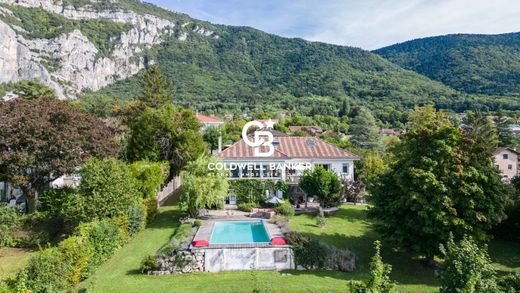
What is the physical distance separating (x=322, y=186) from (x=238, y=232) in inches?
329

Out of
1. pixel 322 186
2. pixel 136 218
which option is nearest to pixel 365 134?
pixel 322 186

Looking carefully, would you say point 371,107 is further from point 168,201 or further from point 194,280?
point 194,280

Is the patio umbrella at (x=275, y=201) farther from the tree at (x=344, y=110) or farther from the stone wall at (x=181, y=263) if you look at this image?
the tree at (x=344, y=110)

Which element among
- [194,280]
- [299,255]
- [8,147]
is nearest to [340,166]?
[299,255]

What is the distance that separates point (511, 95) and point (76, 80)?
155 m

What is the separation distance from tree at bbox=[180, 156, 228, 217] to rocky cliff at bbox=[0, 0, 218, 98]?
107 m

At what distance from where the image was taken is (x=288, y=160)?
32844 millimetres

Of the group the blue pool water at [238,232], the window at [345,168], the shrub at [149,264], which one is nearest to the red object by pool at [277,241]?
the blue pool water at [238,232]

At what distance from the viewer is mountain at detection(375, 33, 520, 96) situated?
133750mm

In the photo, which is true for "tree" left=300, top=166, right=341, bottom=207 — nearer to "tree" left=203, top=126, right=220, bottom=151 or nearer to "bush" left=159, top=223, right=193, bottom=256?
"bush" left=159, top=223, right=193, bottom=256

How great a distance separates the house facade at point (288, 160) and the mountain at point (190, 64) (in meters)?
87.5

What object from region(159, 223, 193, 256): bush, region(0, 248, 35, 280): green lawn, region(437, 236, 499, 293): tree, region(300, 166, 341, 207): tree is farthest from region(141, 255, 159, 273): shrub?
region(300, 166, 341, 207): tree

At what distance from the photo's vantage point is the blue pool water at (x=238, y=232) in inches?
886

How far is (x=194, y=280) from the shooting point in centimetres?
1642
